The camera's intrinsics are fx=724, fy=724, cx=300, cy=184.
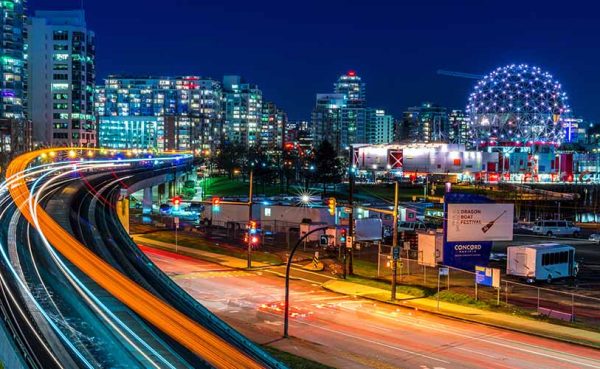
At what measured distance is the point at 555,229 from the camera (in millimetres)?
84125

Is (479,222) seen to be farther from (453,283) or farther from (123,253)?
(123,253)

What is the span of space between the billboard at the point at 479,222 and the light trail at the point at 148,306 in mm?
23804

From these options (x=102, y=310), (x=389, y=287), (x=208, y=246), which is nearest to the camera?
(x=102, y=310)

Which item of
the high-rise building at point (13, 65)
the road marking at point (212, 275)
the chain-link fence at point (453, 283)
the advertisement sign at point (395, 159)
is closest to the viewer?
the chain-link fence at point (453, 283)

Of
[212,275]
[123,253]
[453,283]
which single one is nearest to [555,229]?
[453,283]

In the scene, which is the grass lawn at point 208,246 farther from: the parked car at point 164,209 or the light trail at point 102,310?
the parked car at point 164,209

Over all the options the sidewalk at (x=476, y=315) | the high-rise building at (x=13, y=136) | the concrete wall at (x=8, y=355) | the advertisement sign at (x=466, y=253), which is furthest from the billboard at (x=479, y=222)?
the high-rise building at (x=13, y=136)

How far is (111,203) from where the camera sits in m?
70.8

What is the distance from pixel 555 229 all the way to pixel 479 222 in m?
37.0

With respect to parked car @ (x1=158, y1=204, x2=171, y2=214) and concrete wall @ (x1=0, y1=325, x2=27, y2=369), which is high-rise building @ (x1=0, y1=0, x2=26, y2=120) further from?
concrete wall @ (x1=0, y1=325, x2=27, y2=369)

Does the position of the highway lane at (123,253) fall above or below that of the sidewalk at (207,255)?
above

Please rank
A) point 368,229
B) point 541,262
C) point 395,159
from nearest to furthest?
point 541,262 → point 368,229 → point 395,159

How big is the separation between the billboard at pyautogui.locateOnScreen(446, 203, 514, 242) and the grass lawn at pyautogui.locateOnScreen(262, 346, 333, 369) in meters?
22.8

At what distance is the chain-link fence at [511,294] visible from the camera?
1601 inches
